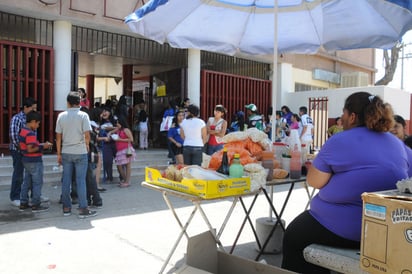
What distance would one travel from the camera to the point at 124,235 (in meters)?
4.70

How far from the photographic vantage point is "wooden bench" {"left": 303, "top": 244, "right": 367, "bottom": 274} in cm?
246

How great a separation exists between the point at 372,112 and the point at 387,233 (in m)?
1.06

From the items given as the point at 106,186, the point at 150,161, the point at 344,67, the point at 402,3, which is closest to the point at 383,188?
the point at 402,3

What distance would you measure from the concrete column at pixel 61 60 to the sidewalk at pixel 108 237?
3.15 meters

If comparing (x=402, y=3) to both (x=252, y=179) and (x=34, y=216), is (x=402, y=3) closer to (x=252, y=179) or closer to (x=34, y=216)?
(x=252, y=179)

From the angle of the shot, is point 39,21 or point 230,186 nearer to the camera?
point 230,186

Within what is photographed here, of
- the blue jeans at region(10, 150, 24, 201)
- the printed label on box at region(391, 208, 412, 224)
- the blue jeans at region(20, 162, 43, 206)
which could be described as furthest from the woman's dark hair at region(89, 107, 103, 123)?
the printed label on box at region(391, 208, 412, 224)

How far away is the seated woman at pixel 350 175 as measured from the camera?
2637 mm

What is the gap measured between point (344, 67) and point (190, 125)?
47.1 ft

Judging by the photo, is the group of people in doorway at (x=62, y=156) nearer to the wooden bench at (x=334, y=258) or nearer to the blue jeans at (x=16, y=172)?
the blue jeans at (x=16, y=172)

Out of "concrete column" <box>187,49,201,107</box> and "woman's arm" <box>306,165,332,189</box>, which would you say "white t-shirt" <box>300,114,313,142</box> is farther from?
"woman's arm" <box>306,165,332,189</box>

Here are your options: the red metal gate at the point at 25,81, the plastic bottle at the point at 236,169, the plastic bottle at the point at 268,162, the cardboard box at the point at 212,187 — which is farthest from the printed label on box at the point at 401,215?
the red metal gate at the point at 25,81

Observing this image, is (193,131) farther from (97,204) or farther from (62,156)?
(62,156)

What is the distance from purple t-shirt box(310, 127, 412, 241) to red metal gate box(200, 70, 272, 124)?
9.46 metres
